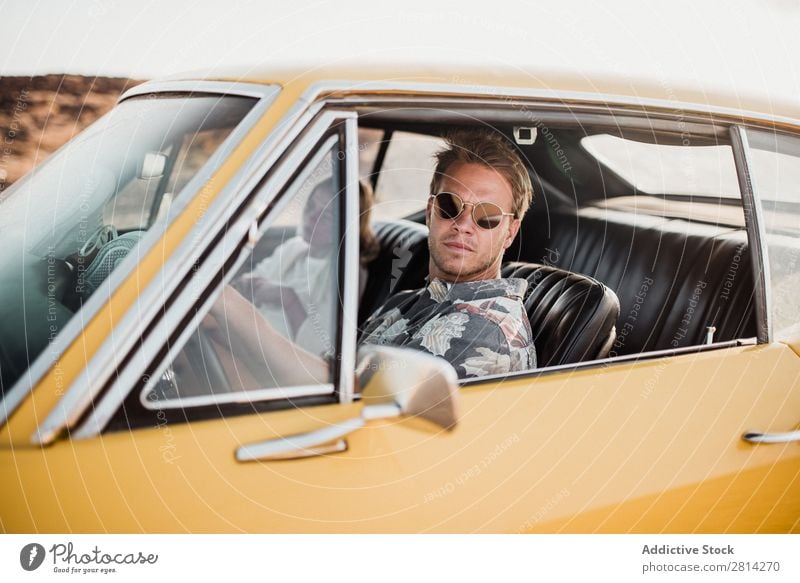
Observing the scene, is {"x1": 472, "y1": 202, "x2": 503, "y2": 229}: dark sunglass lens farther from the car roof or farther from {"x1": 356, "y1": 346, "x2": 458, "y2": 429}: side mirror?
{"x1": 356, "y1": 346, "x2": 458, "y2": 429}: side mirror

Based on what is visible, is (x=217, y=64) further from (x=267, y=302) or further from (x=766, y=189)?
(x=766, y=189)

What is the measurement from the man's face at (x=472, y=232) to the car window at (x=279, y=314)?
0.62 meters

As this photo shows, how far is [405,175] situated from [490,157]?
45 cm

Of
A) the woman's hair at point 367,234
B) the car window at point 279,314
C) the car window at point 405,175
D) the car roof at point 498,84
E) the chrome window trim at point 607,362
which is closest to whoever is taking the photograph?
the car window at point 279,314

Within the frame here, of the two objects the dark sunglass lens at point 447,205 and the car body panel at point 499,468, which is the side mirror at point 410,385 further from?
the dark sunglass lens at point 447,205

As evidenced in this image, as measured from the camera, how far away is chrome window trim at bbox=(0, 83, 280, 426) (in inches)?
40.1

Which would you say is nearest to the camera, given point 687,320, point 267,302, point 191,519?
point 191,519

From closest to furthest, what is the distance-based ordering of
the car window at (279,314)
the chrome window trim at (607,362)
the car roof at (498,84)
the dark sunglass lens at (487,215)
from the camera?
the car window at (279,314)
the car roof at (498,84)
the chrome window trim at (607,362)
the dark sunglass lens at (487,215)

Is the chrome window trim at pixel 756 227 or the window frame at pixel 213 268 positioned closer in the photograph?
the window frame at pixel 213 268

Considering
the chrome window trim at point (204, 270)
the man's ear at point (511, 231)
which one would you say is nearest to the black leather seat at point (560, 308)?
the man's ear at point (511, 231)

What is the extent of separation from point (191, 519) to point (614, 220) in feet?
4.88

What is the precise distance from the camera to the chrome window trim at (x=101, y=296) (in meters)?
1.02

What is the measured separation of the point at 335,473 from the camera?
3.67ft
